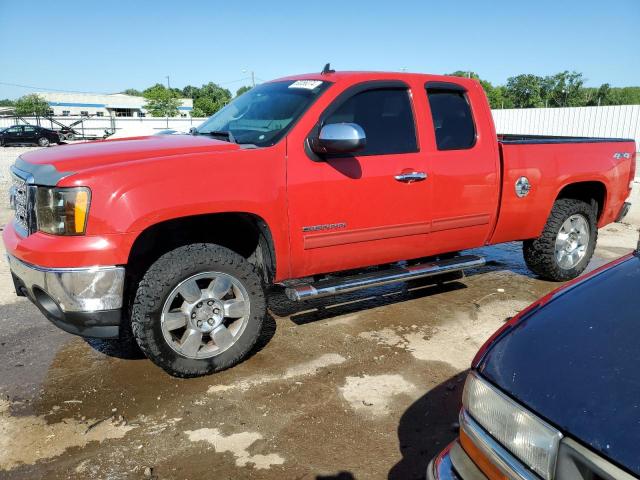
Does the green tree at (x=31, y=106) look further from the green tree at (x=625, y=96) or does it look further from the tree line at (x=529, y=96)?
the green tree at (x=625, y=96)

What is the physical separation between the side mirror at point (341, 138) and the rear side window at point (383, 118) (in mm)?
362

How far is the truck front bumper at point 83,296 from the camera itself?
9.73 ft

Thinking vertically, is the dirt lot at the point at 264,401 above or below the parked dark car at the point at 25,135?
below

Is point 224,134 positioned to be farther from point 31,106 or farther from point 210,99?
point 210,99

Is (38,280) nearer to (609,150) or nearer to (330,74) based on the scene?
(330,74)

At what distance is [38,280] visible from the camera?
3076 mm

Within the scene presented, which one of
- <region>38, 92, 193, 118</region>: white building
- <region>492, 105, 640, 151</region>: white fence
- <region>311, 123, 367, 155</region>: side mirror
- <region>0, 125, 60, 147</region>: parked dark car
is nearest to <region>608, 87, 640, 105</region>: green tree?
<region>492, 105, 640, 151</region>: white fence

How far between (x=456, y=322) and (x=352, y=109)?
6.64 feet

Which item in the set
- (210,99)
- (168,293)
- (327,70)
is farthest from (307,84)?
(210,99)

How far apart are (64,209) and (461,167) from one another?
299cm

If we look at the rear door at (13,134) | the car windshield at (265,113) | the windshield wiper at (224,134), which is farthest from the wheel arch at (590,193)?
the rear door at (13,134)

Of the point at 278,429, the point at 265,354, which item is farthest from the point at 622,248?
the point at 278,429

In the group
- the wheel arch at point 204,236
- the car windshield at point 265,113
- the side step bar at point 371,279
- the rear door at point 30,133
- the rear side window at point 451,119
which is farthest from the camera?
the rear door at point 30,133

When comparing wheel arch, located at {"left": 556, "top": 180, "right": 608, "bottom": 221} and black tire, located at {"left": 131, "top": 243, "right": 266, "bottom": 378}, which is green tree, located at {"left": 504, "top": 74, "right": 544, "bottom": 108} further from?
black tire, located at {"left": 131, "top": 243, "right": 266, "bottom": 378}
